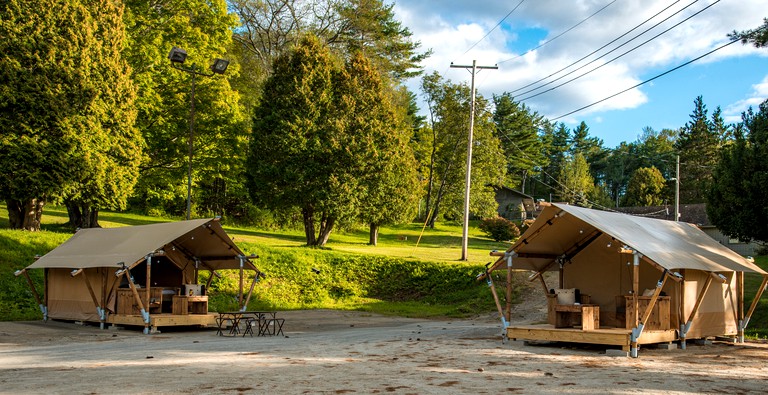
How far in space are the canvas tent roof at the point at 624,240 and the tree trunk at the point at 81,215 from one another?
18778 millimetres

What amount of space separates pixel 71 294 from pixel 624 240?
15.5 m

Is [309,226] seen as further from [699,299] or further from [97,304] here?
[699,299]

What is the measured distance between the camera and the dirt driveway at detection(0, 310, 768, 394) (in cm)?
1000

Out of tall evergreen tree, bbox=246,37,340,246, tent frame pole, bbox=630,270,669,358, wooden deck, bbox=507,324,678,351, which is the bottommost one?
wooden deck, bbox=507,324,678,351

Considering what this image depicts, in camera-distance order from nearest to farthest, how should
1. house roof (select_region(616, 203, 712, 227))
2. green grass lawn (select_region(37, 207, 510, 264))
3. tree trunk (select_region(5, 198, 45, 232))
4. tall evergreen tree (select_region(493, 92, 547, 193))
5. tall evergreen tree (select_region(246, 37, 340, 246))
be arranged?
tree trunk (select_region(5, 198, 45, 232))
tall evergreen tree (select_region(246, 37, 340, 246))
green grass lawn (select_region(37, 207, 510, 264))
house roof (select_region(616, 203, 712, 227))
tall evergreen tree (select_region(493, 92, 547, 193))

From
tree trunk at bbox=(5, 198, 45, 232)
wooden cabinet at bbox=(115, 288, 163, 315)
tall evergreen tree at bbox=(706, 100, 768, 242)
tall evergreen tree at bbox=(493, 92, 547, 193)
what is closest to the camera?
wooden cabinet at bbox=(115, 288, 163, 315)

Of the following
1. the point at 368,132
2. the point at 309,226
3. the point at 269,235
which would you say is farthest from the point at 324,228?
the point at 269,235

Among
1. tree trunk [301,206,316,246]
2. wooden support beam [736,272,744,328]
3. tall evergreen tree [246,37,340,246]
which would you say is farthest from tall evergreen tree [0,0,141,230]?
wooden support beam [736,272,744,328]

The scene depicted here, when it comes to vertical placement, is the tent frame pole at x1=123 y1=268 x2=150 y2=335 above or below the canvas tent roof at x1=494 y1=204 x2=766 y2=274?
below

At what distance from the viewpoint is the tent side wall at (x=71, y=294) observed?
806 inches

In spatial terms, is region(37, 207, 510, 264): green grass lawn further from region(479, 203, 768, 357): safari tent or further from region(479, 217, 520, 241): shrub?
region(479, 203, 768, 357): safari tent

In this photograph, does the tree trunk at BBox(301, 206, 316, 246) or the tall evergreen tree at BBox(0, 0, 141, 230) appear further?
the tree trunk at BBox(301, 206, 316, 246)

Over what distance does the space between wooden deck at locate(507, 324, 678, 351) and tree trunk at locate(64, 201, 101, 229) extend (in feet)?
64.3

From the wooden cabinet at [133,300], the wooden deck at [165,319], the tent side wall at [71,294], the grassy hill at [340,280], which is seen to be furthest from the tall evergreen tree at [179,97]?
the wooden deck at [165,319]
